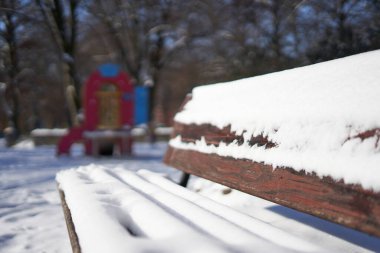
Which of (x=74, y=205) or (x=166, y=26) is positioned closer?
(x=74, y=205)

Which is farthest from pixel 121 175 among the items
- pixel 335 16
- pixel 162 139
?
pixel 162 139

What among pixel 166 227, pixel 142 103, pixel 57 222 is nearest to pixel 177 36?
pixel 142 103

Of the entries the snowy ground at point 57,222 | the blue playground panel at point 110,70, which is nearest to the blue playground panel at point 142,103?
the blue playground panel at point 110,70

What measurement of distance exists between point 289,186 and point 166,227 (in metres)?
0.52

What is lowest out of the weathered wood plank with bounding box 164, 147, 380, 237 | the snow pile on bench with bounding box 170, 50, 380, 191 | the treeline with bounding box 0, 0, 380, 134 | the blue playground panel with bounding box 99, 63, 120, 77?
the weathered wood plank with bounding box 164, 147, 380, 237

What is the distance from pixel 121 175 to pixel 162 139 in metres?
18.4

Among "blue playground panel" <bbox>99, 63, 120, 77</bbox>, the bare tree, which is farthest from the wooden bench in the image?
the bare tree

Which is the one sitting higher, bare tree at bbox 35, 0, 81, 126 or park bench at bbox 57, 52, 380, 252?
bare tree at bbox 35, 0, 81, 126

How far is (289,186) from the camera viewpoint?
1505 millimetres

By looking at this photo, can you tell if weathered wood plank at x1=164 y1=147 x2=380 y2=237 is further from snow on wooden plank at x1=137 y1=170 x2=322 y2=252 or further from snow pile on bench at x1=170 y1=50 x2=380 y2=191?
snow on wooden plank at x1=137 y1=170 x2=322 y2=252

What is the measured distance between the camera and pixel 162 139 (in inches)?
843

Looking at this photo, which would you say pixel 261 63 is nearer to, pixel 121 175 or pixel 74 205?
pixel 121 175

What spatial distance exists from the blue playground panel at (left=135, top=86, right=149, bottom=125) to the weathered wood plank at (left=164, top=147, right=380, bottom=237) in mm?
16733

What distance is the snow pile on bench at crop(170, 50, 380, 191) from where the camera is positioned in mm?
1205
